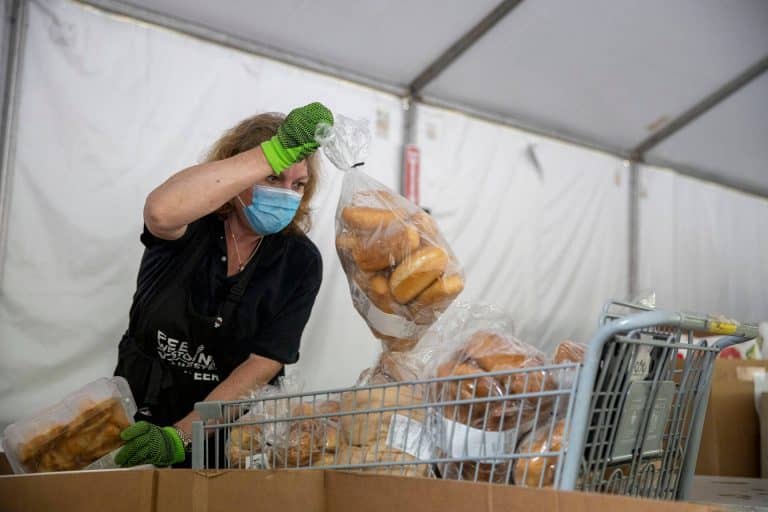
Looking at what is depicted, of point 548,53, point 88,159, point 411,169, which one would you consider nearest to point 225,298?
point 88,159

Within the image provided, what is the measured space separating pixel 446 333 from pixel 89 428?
0.63 metres

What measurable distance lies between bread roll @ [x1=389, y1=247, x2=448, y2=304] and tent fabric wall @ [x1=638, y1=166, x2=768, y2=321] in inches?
107

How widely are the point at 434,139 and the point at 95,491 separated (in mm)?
2262

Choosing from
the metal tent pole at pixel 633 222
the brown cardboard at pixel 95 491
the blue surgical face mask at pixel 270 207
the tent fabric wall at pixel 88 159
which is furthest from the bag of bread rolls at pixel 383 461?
the metal tent pole at pixel 633 222

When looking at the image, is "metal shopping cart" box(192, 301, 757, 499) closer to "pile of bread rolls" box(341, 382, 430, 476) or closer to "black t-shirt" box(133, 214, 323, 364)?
"pile of bread rolls" box(341, 382, 430, 476)

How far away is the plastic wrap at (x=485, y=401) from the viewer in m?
0.92

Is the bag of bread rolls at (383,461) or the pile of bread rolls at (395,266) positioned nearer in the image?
the bag of bread rolls at (383,461)

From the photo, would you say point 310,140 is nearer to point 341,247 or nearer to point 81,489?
point 341,247

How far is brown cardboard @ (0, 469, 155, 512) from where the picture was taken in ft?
3.35

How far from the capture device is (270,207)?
1688 mm

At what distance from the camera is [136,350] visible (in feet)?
6.08

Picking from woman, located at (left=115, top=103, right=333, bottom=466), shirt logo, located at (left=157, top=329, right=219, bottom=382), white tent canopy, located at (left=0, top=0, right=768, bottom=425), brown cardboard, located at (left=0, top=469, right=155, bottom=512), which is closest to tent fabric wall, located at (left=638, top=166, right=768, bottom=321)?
white tent canopy, located at (left=0, top=0, right=768, bottom=425)

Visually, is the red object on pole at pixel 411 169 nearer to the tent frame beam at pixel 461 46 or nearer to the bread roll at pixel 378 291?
the tent frame beam at pixel 461 46

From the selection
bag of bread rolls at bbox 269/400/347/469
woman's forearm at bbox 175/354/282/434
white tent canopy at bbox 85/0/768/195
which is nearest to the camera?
bag of bread rolls at bbox 269/400/347/469
